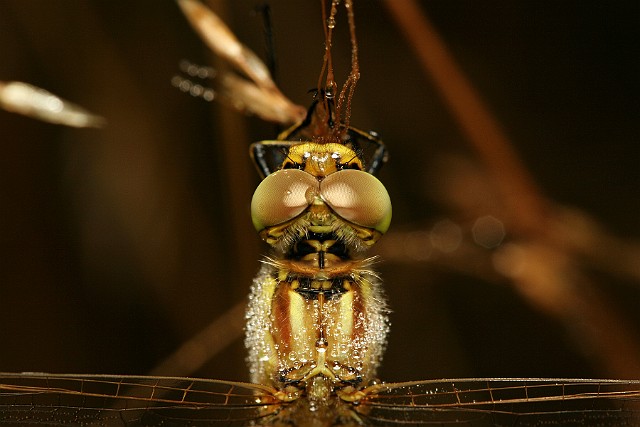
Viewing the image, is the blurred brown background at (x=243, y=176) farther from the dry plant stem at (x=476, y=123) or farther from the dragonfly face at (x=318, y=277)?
the dragonfly face at (x=318, y=277)

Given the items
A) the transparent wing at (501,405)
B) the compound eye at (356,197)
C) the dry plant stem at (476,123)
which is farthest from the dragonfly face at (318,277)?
the dry plant stem at (476,123)

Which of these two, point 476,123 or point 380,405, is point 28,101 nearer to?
point 380,405

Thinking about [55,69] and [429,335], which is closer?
[55,69]

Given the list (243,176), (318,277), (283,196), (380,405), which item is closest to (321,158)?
(283,196)

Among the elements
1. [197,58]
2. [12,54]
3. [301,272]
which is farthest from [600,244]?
[12,54]

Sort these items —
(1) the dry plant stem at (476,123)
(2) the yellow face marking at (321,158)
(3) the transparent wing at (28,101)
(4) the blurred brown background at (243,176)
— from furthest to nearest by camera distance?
(4) the blurred brown background at (243,176), (1) the dry plant stem at (476,123), (3) the transparent wing at (28,101), (2) the yellow face marking at (321,158)

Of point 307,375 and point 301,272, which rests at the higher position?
point 301,272

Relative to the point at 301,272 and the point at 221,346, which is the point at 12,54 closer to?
the point at 221,346
